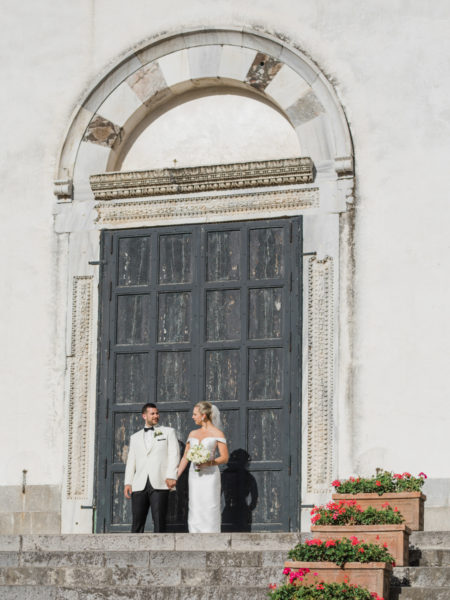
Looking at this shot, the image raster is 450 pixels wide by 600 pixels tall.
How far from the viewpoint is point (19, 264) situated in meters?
17.5

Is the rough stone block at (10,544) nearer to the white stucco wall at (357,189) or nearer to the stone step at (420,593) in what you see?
the white stucco wall at (357,189)

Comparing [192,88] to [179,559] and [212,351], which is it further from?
[179,559]

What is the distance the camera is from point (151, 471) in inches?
627

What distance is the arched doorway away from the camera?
53.5 ft

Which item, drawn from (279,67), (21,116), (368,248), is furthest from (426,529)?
(21,116)

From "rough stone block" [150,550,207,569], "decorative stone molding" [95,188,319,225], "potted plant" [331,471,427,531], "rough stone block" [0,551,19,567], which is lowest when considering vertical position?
"rough stone block" [0,551,19,567]

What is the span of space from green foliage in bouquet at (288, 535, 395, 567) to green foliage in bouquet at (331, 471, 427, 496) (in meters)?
1.83

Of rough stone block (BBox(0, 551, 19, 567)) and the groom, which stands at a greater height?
the groom

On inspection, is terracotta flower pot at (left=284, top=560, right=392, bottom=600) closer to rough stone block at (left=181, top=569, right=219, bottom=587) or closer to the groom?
rough stone block at (left=181, top=569, right=219, bottom=587)

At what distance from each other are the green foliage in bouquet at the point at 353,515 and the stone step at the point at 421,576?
2.09ft

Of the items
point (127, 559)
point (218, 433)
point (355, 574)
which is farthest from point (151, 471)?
point (355, 574)

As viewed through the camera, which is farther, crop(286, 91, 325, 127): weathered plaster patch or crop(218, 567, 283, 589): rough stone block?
crop(286, 91, 325, 127): weathered plaster patch

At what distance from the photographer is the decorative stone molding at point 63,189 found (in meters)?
17.5

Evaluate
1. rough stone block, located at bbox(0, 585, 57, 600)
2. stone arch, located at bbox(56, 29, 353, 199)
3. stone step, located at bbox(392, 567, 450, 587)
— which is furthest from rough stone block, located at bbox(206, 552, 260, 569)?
stone arch, located at bbox(56, 29, 353, 199)
